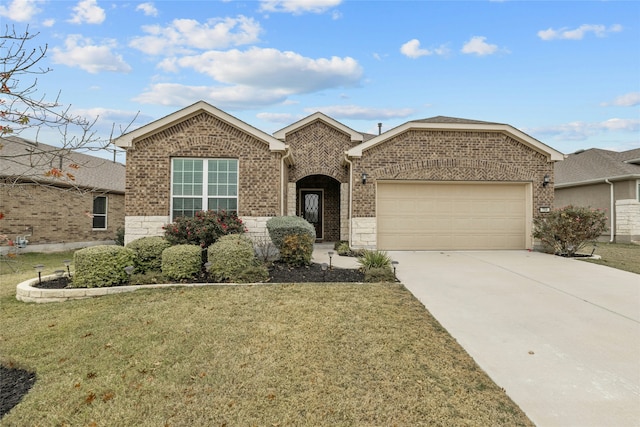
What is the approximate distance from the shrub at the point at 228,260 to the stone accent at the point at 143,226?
3.33m

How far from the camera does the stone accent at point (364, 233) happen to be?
11422 millimetres

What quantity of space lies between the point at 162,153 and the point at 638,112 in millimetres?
15573

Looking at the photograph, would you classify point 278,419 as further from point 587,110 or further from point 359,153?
point 587,110

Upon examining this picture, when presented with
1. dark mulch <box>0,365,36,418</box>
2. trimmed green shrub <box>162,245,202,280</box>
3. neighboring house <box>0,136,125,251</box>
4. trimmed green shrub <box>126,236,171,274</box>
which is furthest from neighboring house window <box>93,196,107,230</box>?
dark mulch <box>0,365,36,418</box>

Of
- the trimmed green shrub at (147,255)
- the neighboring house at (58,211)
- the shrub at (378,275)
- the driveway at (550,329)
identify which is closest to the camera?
the driveway at (550,329)

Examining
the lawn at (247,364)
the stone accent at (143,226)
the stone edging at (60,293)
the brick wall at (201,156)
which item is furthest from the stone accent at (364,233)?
the stone edging at (60,293)

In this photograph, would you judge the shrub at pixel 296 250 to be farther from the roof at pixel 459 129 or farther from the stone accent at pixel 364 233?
the roof at pixel 459 129

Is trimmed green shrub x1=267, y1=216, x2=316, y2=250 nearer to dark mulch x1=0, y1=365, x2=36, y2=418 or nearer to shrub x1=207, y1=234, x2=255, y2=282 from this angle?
shrub x1=207, y1=234, x2=255, y2=282

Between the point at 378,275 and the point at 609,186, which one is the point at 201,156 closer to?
the point at 378,275

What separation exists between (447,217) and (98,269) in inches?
402

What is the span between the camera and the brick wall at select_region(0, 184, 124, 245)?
522 inches

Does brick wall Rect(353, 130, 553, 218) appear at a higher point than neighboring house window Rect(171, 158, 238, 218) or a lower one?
higher

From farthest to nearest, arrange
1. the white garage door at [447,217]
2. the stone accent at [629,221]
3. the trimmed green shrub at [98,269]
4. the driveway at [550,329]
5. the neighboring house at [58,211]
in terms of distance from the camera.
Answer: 1. the stone accent at [629,221]
2. the neighboring house at [58,211]
3. the white garage door at [447,217]
4. the trimmed green shrub at [98,269]
5. the driveway at [550,329]

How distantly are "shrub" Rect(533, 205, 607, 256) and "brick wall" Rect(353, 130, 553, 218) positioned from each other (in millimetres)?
1150
